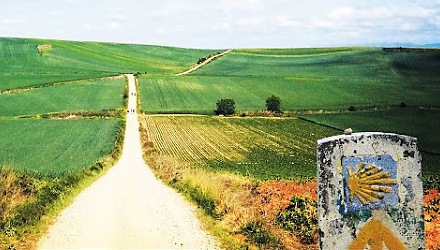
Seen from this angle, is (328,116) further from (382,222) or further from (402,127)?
(382,222)

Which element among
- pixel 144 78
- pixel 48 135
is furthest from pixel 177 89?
pixel 48 135

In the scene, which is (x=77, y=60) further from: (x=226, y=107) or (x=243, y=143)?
(x=243, y=143)

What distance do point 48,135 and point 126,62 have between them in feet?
267

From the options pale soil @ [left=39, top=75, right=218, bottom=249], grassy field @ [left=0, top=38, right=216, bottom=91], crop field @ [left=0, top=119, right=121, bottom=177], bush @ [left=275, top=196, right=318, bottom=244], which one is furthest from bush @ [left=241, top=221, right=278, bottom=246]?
grassy field @ [left=0, top=38, right=216, bottom=91]

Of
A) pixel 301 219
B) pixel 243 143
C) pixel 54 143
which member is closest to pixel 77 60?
pixel 54 143

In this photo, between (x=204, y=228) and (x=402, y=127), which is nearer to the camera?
(x=204, y=228)

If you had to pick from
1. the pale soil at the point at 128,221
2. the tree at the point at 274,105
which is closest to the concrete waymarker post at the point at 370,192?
the pale soil at the point at 128,221

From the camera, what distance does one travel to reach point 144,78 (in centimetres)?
9325

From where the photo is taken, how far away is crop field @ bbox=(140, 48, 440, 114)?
231 feet

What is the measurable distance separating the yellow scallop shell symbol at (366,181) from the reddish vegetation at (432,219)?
483 centimetres

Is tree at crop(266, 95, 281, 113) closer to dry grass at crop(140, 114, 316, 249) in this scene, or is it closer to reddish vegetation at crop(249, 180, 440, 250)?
dry grass at crop(140, 114, 316, 249)

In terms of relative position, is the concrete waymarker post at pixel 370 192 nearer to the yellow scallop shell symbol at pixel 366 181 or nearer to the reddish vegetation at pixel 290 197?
the yellow scallop shell symbol at pixel 366 181

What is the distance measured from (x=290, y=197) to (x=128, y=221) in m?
5.04

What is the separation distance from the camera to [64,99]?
71062 mm
